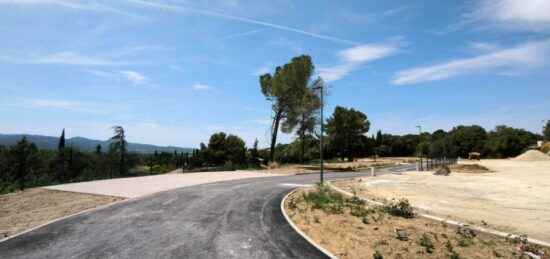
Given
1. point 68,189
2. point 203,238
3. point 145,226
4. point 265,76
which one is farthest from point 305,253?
point 265,76

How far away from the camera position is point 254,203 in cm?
1831

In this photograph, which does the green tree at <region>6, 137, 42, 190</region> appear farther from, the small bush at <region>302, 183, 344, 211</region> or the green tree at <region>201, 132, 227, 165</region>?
the small bush at <region>302, 183, 344, 211</region>

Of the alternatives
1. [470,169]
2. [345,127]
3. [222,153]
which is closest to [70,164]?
[222,153]

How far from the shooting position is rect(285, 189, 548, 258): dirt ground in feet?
33.6

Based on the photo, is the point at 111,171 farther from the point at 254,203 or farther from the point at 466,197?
the point at 466,197

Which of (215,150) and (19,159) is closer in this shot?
(19,159)

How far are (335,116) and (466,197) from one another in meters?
58.8

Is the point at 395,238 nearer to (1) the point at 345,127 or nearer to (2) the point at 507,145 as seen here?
(1) the point at 345,127

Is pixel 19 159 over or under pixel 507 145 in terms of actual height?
under

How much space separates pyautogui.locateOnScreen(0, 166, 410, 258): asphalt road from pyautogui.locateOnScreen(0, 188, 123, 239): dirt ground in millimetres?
1184

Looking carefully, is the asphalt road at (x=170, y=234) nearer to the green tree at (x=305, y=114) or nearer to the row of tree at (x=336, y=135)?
the row of tree at (x=336, y=135)

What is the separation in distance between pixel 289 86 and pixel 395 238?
120 ft

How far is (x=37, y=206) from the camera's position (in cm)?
1834

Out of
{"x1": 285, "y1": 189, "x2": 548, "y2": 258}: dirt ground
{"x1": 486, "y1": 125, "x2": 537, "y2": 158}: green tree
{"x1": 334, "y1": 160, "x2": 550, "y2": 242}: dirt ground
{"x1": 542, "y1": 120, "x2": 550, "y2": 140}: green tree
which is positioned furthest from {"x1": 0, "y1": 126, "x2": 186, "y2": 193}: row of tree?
{"x1": 542, "y1": 120, "x2": 550, "y2": 140}: green tree
